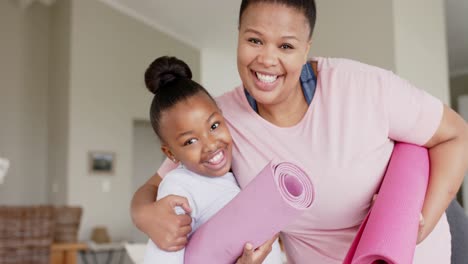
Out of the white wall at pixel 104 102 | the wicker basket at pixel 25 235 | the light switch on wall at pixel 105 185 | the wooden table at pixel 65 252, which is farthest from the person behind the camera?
the light switch on wall at pixel 105 185

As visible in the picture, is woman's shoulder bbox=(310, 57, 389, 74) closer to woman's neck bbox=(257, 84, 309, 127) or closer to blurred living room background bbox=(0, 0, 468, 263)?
woman's neck bbox=(257, 84, 309, 127)

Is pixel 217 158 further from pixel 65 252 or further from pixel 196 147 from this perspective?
pixel 65 252

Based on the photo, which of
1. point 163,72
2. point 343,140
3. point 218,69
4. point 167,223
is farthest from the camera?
point 218,69

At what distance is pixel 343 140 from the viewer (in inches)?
45.8

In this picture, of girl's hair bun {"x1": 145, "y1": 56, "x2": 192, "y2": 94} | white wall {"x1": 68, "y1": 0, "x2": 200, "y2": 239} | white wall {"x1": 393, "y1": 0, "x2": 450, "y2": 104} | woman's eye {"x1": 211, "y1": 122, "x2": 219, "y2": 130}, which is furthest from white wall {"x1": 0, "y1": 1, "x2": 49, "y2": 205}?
woman's eye {"x1": 211, "y1": 122, "x2": 219, "y2": 130}

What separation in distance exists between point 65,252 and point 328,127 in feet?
12.2

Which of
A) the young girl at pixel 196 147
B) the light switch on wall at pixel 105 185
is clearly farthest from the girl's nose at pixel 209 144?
the light switch on wall at pixel 105 185

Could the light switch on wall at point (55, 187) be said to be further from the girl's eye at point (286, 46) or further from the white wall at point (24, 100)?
the girl's eye at point (286, 46)

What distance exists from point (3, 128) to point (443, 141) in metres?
6.52

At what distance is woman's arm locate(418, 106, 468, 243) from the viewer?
115cm

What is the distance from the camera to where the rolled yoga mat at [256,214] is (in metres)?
0.91

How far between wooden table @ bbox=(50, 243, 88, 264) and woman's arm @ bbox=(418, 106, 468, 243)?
144 inches

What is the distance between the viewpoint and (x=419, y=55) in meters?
3.63

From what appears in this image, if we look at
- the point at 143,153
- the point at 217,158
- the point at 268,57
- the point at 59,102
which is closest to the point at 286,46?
the point at 268,57
